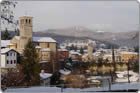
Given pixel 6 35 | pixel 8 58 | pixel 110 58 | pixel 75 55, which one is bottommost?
pixel 110 58

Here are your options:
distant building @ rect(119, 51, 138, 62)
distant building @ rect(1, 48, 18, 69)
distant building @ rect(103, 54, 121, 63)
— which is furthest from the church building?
distant building @ rect(119, 51, 138, 62)

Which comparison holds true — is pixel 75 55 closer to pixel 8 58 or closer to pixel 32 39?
pixel 32 39

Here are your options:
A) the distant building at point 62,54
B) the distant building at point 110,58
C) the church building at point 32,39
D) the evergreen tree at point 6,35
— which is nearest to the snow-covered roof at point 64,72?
the distant building at point 62,54

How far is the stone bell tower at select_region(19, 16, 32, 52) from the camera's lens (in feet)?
11.4

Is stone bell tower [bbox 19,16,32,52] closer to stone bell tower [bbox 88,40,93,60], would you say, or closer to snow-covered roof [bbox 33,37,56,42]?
snow-covered roof [bbox 33,37,56,42]

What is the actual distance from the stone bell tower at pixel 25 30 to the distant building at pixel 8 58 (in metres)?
0.22

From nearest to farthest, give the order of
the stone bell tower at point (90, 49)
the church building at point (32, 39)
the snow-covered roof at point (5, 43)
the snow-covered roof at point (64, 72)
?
the snow-covered roof at point (5, 43), the church building at point (32, 39), the snow-covered roof at point (64, 72), the stone bell tower at point (90, 49)

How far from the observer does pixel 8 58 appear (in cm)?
313

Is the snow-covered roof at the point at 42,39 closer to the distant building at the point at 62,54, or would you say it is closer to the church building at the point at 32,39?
the church building at the point at 32,39

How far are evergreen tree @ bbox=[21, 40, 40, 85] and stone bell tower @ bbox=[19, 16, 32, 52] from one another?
9 centimetres

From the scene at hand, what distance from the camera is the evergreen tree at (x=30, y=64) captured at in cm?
357

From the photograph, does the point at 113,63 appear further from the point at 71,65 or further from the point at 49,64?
the point at 49,64

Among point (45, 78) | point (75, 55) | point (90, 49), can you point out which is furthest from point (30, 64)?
point (90, 49)

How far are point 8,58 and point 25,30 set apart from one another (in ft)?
2.40
